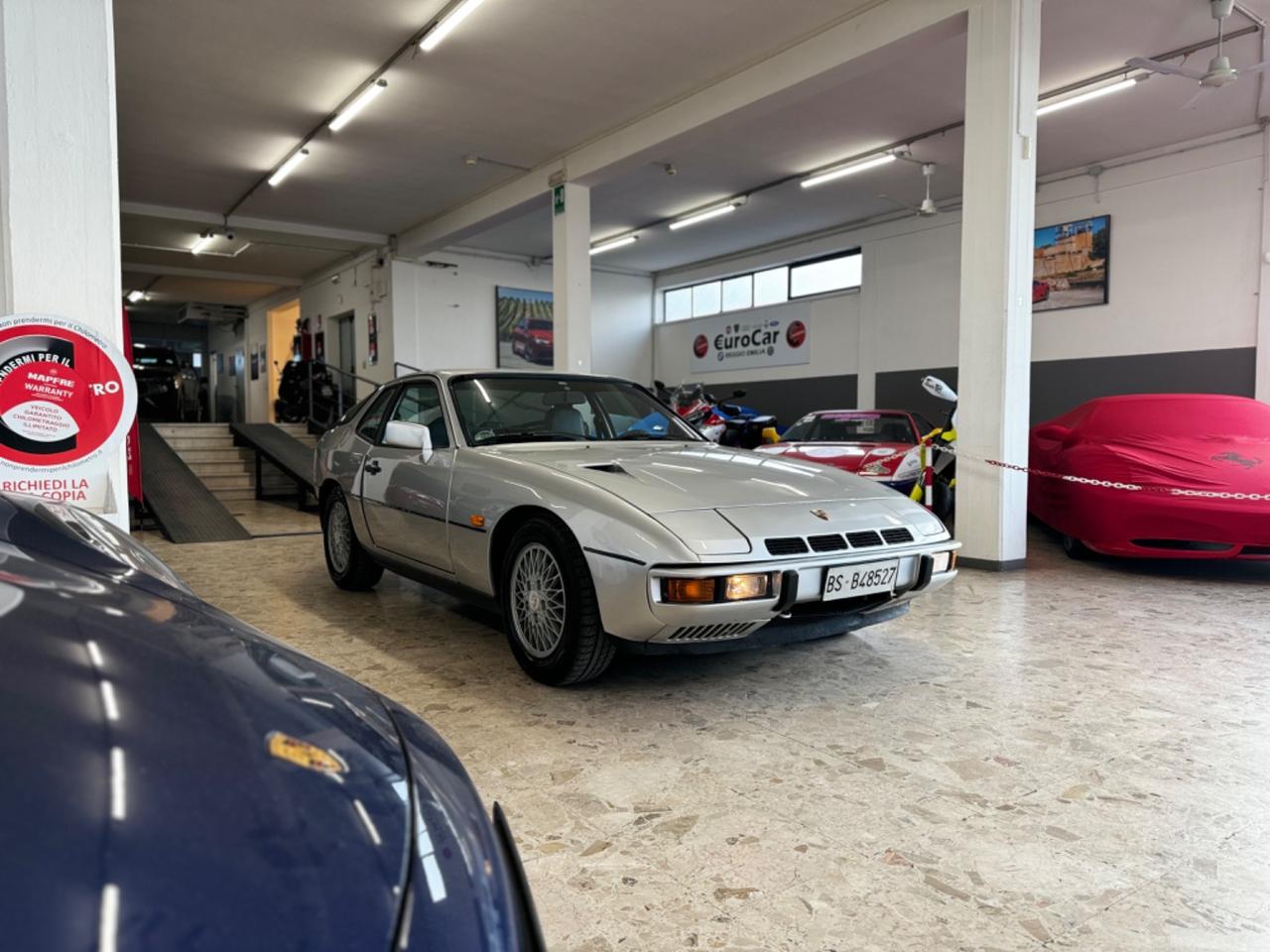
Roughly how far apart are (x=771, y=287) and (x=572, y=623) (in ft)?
45.4

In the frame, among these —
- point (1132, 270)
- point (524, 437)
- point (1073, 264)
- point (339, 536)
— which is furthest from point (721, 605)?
point (1073, 264)

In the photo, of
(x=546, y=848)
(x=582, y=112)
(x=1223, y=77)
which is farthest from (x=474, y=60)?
(x=546, y=848)

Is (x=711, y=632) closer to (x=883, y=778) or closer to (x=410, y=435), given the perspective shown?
(x=883, y=778)

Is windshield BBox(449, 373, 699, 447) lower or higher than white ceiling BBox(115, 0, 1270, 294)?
lower

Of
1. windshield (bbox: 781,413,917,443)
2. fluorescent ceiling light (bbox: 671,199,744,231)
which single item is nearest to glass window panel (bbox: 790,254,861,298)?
fluorescent ceiling light (bbox: 671,199,744,231)

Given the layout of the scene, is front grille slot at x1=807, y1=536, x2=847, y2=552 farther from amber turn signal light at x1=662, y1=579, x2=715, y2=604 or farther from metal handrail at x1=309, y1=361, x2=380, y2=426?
metal handrail at x1=309, y1=361, x2=380, y2=426

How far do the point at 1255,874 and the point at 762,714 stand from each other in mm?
1263

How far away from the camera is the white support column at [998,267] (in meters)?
5.36

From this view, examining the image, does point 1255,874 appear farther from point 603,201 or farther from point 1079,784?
point 603,201

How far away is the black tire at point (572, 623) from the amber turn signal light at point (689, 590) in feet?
1.02

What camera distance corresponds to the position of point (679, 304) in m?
17.8

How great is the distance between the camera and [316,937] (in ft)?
1.85

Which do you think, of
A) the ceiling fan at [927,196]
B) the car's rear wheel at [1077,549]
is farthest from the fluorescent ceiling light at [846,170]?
the car's rear wheel at [1077,549]

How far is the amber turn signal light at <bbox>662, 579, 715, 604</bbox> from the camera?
2363 millimetres
